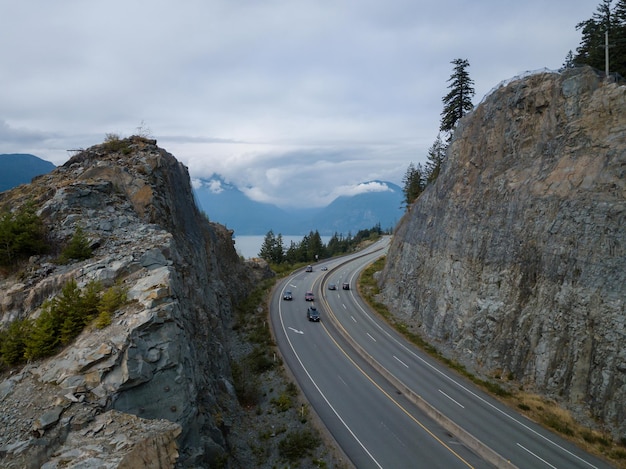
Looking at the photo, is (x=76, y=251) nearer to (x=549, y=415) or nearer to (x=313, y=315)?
(x=549, y=415)

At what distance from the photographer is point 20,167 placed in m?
134

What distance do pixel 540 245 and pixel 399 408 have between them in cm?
1548

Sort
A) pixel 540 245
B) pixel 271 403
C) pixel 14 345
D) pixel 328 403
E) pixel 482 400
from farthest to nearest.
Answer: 1. pixel 540 245
2. pixel 482 400
3. pixel 271 403
4. pixel 328 403
5. pixel 14 345

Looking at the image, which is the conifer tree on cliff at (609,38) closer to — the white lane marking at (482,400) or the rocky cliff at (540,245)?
the rocky cliff at (540,245)

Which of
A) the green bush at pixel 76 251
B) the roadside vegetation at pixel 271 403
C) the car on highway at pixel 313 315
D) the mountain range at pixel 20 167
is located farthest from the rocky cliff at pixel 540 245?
the mountain range at pixel 20 167

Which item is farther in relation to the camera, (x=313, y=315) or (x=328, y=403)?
(x=313, y=315)

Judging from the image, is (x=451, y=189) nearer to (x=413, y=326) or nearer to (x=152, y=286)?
(x=413, y=326)

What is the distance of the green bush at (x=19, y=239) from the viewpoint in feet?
49.7

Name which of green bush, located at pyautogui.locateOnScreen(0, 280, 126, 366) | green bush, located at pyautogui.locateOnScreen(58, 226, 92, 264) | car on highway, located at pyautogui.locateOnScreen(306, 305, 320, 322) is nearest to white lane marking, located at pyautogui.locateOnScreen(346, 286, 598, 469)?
car on highway, located at pyautogui.locateOnScreen(306, 305, 320, 322)

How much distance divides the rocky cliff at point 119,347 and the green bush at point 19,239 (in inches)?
17.8

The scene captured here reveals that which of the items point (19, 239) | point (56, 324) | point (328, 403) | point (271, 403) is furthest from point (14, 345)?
point (328, 403)

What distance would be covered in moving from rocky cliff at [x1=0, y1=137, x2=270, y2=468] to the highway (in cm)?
711

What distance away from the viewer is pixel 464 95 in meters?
45.4

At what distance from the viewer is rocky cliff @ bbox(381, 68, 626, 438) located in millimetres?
21453
